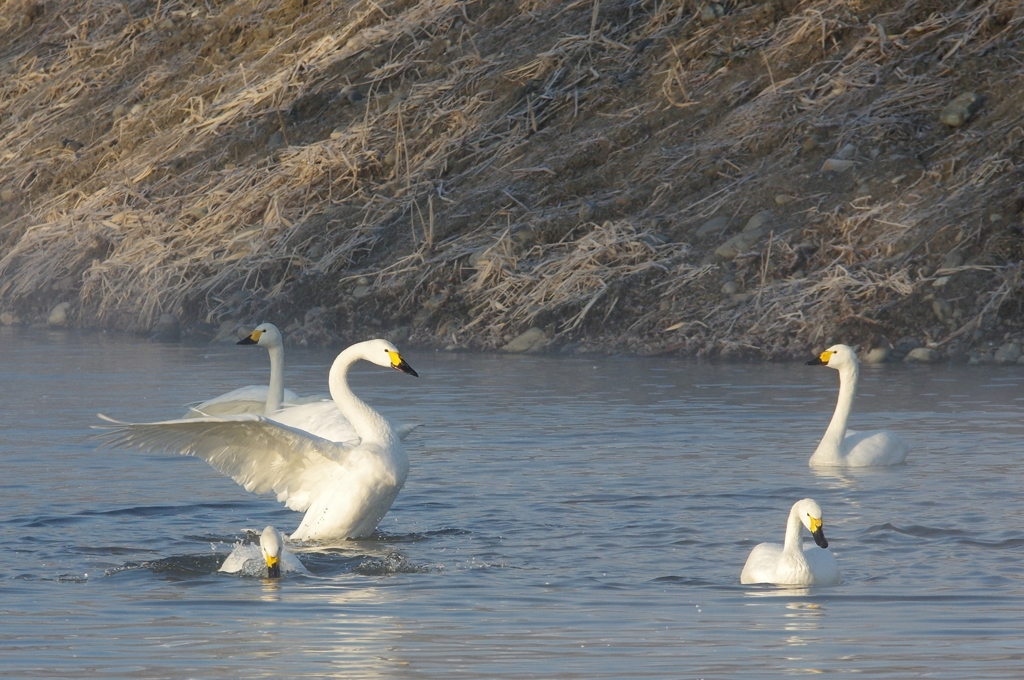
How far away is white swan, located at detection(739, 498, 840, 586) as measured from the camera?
276 inches

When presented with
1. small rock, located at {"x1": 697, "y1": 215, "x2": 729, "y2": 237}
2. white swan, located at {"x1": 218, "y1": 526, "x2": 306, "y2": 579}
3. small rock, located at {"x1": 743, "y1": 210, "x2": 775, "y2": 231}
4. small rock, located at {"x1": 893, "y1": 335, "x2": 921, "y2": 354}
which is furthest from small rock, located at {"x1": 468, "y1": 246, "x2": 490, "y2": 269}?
white swan, located at {"x1": 218, "y1": 526, "x2": 306, "y2": 579}

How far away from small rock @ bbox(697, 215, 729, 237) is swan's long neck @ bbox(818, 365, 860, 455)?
5839 millimetres

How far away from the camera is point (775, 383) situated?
1421cm

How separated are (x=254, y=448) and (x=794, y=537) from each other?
116 inches

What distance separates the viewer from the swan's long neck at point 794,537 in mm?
7066

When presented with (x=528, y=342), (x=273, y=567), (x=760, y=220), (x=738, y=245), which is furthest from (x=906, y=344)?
(x=273, y=567)

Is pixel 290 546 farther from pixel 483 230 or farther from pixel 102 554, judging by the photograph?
pixel 483 230

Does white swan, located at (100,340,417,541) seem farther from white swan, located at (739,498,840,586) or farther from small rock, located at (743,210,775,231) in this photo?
small rock, located at (743,210,775,231)

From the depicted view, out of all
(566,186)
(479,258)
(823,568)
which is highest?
(566,186)

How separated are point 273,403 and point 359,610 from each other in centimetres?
428

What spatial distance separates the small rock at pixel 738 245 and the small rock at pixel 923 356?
2.29 meters

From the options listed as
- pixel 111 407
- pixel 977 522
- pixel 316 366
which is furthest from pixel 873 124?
pixel 977 522

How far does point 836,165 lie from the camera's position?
56.9 feet

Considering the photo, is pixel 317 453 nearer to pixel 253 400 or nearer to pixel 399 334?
pixel 253 400
